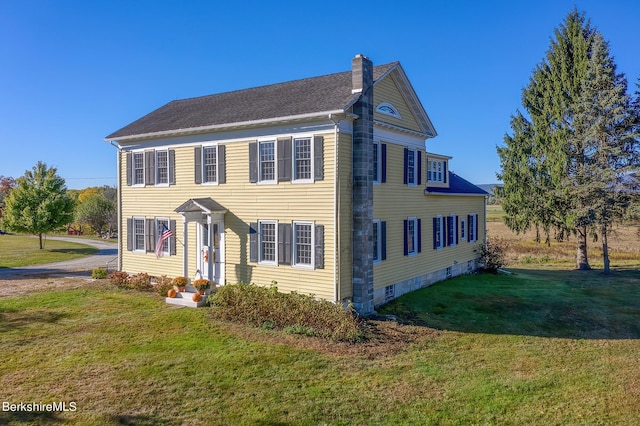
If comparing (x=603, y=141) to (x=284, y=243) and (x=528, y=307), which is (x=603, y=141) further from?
(x=284, y=243)

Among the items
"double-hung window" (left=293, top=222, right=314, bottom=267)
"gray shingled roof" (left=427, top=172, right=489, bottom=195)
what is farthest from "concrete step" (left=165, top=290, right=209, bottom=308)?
"gray shingled roof" (left=427, top=172, right=489, bottom=195)

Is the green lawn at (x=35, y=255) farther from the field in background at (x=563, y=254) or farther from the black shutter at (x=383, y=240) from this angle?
the field in background at (x=563, y=254)

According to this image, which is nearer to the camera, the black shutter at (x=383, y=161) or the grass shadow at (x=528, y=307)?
the grass shadow at (x=528, y=307)

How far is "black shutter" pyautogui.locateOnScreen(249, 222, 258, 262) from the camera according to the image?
55.2ft

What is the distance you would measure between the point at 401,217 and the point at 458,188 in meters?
7.84

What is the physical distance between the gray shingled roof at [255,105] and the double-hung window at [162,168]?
1.11m

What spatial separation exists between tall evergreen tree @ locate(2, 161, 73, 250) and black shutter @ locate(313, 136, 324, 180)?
97.3 ft

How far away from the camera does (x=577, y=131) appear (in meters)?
28.1

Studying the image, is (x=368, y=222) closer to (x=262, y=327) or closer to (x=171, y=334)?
(x=262, y=327)

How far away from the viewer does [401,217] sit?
61.7 ft

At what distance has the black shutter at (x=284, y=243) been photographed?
16.0m

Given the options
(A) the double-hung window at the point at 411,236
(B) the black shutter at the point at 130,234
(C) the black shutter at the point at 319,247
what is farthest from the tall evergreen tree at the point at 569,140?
(B) the black shutter at the point at 130,234

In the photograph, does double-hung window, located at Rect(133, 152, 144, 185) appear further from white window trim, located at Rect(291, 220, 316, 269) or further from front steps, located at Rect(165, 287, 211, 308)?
white window trim, located at Rect(291, 220, 316, 269)

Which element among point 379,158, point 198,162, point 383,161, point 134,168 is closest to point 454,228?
point 383,161
